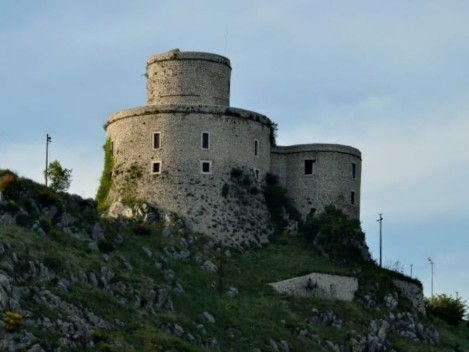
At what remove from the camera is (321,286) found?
304ft

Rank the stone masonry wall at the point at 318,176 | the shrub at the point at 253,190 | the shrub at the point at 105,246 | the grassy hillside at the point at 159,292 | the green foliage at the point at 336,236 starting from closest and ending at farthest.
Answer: the grassy hillside at the point at 159,292 → the shrub at the point at 105,246 → the green foliage at the point at 336,236 → the shrub at the point at 253,190 → the stone masonry wall at the point at 318,176

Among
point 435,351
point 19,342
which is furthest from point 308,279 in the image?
point 19,342

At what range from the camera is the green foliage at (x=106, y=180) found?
98875 millimetres

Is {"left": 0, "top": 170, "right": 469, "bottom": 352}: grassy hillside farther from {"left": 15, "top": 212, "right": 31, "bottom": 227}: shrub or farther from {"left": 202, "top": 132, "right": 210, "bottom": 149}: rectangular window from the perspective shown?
{"left": 202, "top": 132, "right": 210, "bottom": 149}: rectangular window

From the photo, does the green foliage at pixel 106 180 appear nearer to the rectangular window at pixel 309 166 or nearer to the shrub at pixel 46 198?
the shrub at pixel 46 198

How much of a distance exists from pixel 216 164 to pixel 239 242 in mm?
5288

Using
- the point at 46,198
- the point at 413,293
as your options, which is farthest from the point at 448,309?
the point at 46,198

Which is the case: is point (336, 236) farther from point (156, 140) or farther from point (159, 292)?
point (159, 292)

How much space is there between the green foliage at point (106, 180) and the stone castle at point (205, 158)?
1.70ft

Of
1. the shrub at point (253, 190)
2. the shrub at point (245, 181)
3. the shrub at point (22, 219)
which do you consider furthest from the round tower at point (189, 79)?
the shrub at point (22, 219)

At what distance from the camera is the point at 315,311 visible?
3531 inches

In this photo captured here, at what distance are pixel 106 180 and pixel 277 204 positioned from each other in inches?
454

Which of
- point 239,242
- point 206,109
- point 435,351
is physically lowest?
point 435,351

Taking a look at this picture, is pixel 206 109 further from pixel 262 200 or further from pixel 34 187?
pixel 34 187
